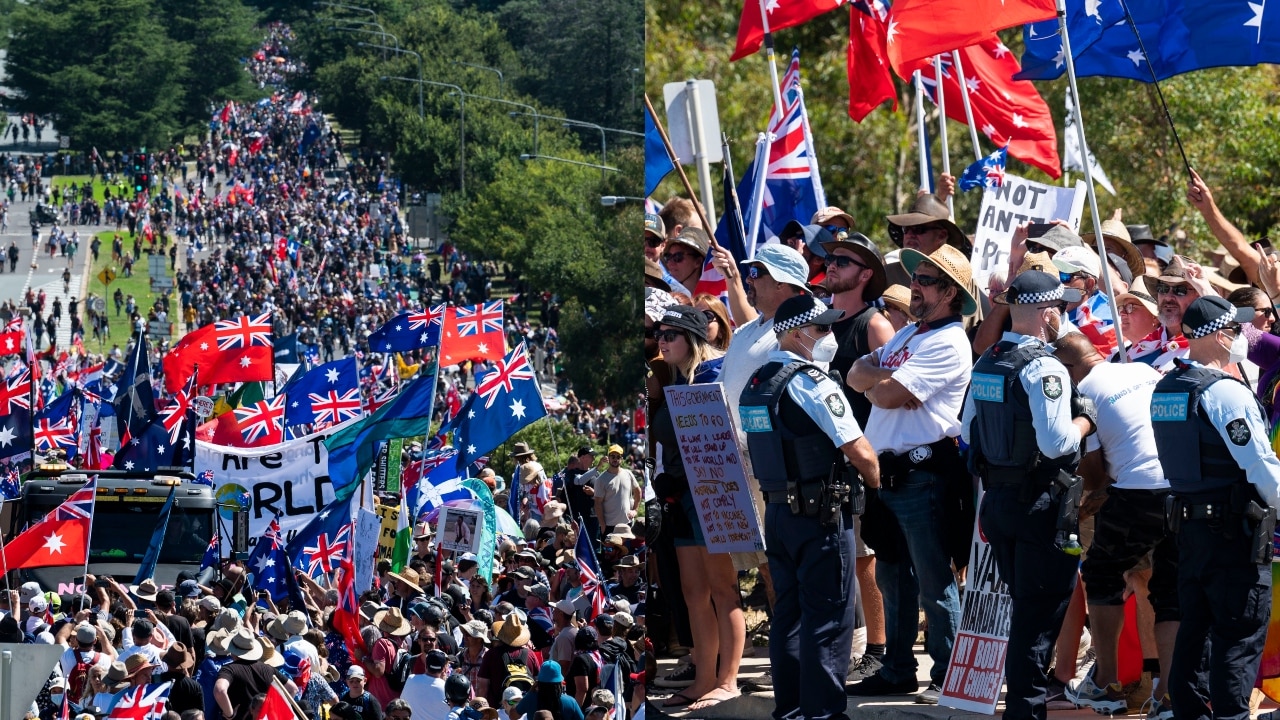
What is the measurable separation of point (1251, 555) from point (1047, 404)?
960 millimetres

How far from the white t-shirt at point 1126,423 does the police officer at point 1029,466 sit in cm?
41

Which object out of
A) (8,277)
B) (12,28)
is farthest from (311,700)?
(12,28)

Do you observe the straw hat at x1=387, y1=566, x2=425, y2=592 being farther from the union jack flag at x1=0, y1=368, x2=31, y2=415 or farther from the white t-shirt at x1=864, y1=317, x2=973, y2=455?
the union jack flag at x1=0, y1=368, x2=31, y2=415

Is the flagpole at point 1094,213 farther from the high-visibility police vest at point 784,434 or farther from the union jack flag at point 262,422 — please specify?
the union jack flag at point 262,422

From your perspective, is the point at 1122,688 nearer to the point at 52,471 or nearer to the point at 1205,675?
the point at 1205,675

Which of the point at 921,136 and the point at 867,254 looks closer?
the point at 867,254

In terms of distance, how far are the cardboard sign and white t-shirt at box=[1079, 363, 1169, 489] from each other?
25.6 ft

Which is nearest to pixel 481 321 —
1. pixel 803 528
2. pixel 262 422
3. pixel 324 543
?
pixel 262 422

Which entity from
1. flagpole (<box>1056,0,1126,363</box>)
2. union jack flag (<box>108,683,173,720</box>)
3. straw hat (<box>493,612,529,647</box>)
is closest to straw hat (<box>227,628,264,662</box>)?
union jack flag (<box>108,683,173,720</box>)

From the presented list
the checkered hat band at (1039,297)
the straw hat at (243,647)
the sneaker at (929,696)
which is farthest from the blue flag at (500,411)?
the checkered hat band at (1039,297)

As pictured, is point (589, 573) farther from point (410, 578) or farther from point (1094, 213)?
point (1094, 213)

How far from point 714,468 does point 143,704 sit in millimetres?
4005

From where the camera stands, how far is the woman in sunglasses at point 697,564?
787cm

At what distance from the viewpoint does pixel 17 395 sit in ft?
76.3
